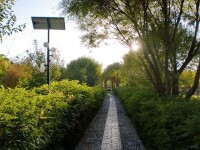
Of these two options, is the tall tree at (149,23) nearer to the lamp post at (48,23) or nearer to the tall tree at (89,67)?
the lamp post at (48,23)

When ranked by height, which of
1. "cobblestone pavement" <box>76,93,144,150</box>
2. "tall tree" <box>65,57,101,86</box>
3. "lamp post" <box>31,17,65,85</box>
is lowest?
"cobblestone pavement" <box>76,93,144,150</box>

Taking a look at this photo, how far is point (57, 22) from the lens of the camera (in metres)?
14.4

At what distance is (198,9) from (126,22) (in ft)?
13.1

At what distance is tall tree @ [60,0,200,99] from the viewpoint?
45.1 ft

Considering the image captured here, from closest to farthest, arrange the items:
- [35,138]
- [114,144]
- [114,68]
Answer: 1. [35,138]
2. [114,144]
3. [114,68]

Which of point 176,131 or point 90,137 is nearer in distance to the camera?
point 176,131

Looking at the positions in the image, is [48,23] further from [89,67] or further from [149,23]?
[89,67]

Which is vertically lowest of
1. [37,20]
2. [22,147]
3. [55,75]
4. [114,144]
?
[114,144]

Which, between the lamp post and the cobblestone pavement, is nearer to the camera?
A: the cobblestone pavement

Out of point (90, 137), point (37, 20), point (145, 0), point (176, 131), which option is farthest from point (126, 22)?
point (176, 131)

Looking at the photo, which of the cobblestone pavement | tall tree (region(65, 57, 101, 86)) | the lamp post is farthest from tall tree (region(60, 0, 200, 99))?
tall tree (region(65, 57, 101, 86))

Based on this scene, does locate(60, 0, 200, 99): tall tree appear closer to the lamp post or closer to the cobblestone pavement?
the lamp post

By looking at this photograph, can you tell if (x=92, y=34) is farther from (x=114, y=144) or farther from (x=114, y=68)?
(x=114, y=68)

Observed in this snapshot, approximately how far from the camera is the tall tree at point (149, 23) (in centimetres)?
1374
